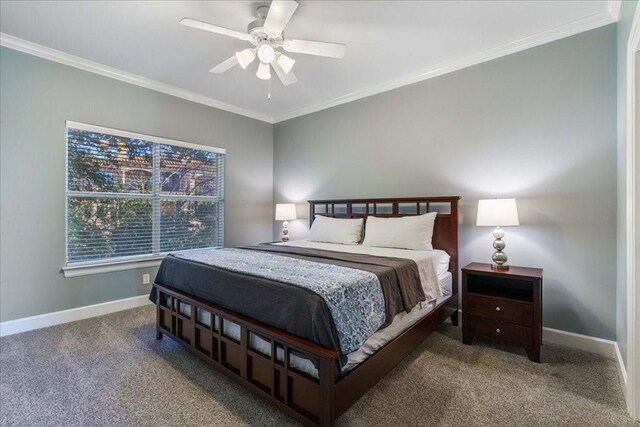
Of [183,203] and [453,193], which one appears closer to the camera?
[453,193]

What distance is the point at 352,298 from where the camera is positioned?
1.72 meters

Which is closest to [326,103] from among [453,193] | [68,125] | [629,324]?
[453,193]

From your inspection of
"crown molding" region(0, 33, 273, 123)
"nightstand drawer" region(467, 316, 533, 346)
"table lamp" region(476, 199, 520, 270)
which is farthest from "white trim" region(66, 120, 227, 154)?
"nightstand drawer" region(467, 316, 533, 346)

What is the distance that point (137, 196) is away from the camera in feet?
12.0

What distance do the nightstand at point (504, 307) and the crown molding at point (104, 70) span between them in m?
3.91

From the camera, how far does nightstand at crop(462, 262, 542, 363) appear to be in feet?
7.62

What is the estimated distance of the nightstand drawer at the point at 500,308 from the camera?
236 cm

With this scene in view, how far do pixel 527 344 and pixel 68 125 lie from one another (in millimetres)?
4714

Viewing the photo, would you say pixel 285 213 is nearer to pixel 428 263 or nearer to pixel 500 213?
pixel 428 263

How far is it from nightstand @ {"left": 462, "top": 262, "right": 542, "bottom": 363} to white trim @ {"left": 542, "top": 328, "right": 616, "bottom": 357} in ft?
1.57

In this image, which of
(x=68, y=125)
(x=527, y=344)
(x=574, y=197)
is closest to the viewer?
(x=527, y=344)

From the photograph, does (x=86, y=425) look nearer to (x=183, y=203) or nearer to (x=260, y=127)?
(x=183, y=203)

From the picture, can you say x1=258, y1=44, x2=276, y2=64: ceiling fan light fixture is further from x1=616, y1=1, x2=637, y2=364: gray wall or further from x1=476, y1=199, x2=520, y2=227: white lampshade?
x1=616, y1=1, x2=637, y2=364: gray wall

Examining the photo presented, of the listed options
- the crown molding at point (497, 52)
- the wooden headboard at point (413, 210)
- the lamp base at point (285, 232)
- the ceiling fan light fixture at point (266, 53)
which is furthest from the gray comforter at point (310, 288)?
the crown molding at point (497, 52)
